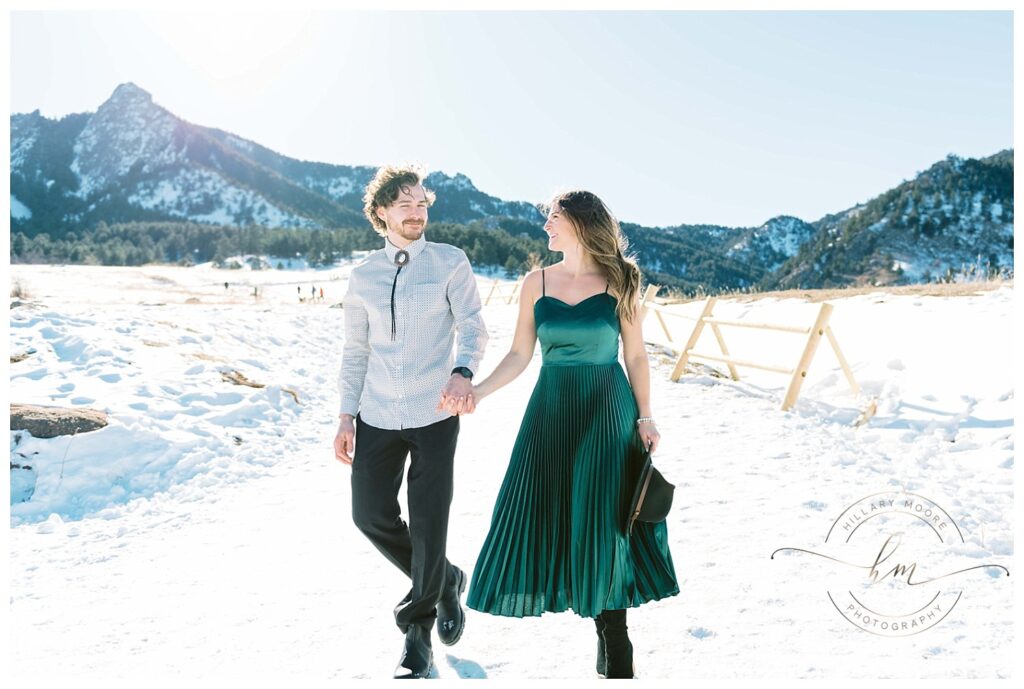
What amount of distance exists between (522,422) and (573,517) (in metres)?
0.44

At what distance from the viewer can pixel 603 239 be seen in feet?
9.37

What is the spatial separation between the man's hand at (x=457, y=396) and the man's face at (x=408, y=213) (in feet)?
2.25

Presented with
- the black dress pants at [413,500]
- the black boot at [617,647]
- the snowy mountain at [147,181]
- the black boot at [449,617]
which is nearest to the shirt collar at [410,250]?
the black dress pants at [413,500]

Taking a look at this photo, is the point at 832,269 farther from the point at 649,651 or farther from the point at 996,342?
the point at 649,651

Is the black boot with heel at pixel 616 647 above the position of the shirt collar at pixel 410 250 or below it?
below

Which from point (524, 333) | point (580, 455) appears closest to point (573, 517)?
point (580, 455)

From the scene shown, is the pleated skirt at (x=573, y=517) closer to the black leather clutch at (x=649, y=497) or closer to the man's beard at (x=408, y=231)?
the black leather clutch at (x=649, y=497)

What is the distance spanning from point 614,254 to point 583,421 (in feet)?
2.35

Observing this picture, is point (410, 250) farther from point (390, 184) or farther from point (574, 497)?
point (574, 497)

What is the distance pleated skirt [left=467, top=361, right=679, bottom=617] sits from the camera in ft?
8.66

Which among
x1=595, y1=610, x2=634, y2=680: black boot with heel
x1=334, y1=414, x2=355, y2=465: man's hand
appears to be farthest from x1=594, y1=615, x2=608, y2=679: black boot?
x1=334, y1=414, x2=355, y2=465: man's hand

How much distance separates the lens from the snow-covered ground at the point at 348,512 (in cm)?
285

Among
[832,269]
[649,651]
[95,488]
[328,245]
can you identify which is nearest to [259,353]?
[95,488]

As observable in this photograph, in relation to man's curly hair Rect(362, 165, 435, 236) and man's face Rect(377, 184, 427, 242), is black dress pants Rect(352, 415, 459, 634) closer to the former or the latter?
man's face Rect(377, 184, 427, 242)
